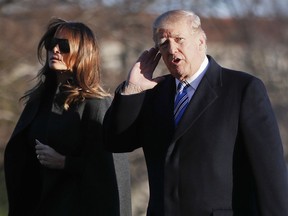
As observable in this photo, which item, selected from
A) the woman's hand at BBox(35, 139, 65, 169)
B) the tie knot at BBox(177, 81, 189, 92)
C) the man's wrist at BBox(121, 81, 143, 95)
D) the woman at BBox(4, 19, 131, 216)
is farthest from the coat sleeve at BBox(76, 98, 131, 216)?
the tie knot at BBox(177, 81, 189, 92)

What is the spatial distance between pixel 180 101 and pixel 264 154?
1.54ft

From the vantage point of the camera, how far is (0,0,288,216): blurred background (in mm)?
14964

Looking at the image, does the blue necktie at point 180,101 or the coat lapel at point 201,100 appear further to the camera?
the blue necktie at point 180,101

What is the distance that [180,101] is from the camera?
4.16 m

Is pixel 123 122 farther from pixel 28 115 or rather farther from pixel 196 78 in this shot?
pixel 28 115

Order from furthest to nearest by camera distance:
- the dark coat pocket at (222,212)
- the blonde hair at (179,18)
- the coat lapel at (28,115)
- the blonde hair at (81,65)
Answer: the coat lapel at (28,115)
the blonde hair at (81,65)
the blonde hair at (179,18)
the dark coat pocket at (222,212)

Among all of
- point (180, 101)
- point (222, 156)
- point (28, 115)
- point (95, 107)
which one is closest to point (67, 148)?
point (95, 107)

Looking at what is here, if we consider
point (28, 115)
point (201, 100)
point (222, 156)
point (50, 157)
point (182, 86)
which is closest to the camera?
point (222, 156)

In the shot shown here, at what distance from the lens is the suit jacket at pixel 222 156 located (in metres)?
3.97

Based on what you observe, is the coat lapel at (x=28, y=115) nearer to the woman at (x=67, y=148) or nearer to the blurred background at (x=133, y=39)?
the woman at (x=67, y=148)

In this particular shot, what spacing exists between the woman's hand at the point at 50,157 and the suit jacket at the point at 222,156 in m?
0.75

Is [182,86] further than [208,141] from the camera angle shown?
Yes

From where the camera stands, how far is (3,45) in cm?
1538

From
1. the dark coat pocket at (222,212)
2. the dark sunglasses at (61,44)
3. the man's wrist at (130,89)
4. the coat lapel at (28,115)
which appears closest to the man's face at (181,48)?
the man's wrist at (130,89)
